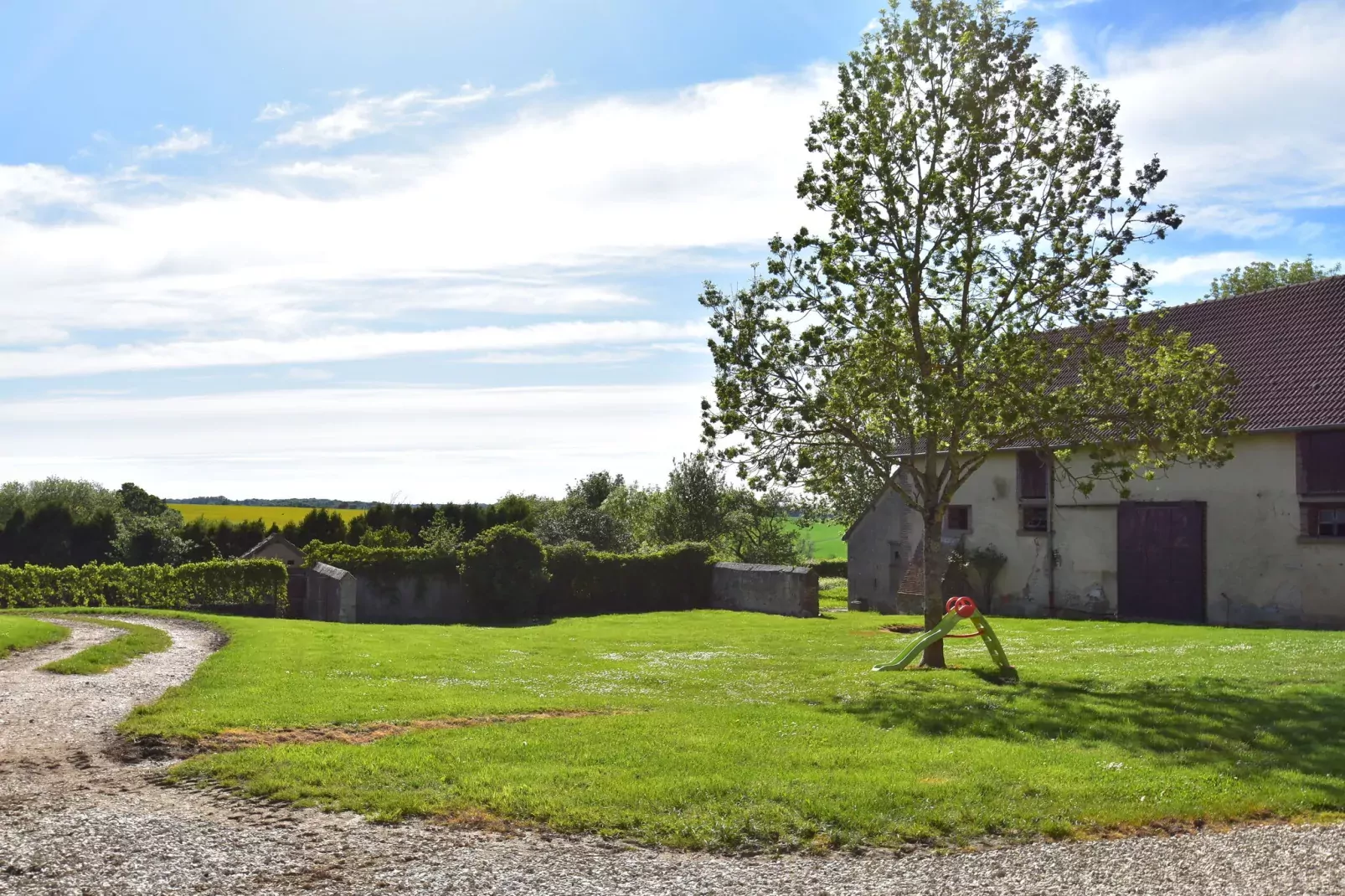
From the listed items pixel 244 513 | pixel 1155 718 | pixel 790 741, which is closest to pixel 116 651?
pixel 790 741

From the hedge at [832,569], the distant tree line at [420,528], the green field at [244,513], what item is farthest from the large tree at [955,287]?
the green field at [244,513]

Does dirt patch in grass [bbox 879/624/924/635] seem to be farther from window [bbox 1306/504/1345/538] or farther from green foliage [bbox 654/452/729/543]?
green foliage [bbox 654/452/729/543]

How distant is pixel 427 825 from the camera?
8164mm

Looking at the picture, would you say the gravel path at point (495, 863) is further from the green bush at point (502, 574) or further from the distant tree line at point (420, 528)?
the distant tree line at point (420, 528)

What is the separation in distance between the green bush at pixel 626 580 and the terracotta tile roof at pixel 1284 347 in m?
17.6

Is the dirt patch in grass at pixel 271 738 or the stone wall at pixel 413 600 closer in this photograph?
the dirt patch in grass at pixel 271 738

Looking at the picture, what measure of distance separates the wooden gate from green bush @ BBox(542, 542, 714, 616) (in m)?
14.2

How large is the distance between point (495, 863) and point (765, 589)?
30716mm

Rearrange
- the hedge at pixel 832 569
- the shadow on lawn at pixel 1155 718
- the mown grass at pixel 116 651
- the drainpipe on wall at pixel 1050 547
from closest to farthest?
the shadow on lawn at pixel 1155 718 < the mown grass at pixel 116 651 < the drainpipe on wall at pixel 1050 547 < the hedge at pixel 832 569

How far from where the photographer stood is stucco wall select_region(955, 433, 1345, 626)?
28875 mm

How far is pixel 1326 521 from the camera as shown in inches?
1137

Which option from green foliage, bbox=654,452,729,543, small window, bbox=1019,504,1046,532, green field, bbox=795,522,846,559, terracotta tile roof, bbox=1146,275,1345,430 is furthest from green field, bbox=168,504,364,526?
terracotta tile roof, bbox=1146,275,1345,430

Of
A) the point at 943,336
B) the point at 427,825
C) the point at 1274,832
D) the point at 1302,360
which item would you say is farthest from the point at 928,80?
the point at 1302,360

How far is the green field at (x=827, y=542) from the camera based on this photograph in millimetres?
86363
